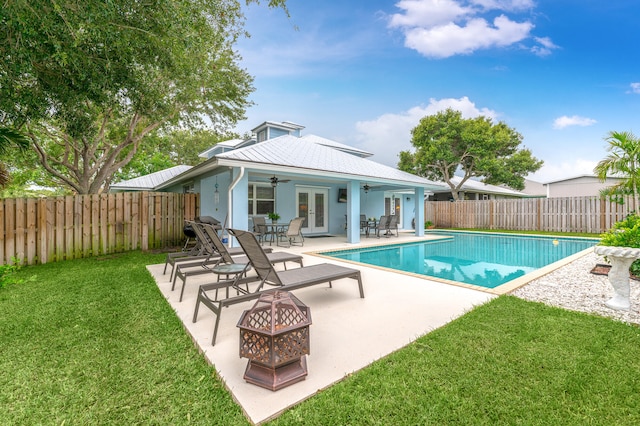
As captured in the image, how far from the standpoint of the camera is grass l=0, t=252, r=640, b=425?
198cm

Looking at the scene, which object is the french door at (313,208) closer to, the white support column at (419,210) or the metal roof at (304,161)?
the metal roof at (304,161)

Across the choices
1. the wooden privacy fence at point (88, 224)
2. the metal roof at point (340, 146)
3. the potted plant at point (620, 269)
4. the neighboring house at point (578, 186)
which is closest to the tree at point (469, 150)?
the neighboring house at point (578, 186)

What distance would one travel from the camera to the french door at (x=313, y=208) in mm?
14516

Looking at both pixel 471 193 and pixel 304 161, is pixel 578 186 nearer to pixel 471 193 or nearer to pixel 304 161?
pixel 471 193

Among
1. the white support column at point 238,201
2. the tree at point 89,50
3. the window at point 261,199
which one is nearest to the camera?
the tree at point 89,50

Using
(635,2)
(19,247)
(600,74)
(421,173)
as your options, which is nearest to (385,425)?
(19,247)

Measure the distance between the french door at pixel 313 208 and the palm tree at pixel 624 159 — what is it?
10902 mm

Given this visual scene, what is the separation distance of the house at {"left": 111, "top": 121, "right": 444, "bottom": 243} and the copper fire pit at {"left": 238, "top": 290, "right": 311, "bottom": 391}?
239 inches

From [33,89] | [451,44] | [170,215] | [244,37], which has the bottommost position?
[170,215]

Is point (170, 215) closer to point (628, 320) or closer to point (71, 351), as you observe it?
point (71, 351)

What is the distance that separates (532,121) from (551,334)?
22.4 m

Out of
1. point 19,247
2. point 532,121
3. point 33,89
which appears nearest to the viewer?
point 33,89

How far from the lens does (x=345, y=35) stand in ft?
34.6

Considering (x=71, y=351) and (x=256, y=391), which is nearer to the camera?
(x=256, y=391)
